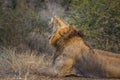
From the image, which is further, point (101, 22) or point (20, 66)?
point (101, 22)

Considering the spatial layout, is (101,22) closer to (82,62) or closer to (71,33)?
(71,33)

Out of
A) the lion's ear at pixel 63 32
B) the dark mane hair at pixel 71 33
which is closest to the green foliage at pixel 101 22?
the dark mane hair at pixel 71 33

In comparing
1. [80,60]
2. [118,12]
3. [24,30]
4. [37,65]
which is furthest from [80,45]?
[24,30]

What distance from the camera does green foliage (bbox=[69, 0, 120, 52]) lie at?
12688 millimetres

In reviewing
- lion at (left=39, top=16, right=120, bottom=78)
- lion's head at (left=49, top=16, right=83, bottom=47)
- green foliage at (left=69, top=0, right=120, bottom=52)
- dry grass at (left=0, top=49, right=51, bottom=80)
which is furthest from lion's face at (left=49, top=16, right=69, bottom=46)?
green foliage at (left=69, top=0, right=120, bottom=52)

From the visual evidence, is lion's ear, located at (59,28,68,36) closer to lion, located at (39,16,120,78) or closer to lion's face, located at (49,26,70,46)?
lion's face, located at (49,26,70,46)

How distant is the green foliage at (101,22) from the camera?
41.6 ft

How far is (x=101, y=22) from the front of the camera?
1287 cm

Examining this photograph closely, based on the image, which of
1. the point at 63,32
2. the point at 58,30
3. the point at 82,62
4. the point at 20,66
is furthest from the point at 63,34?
the point at 20,66

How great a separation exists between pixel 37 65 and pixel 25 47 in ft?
18.9

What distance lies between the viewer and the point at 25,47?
16.5 meters

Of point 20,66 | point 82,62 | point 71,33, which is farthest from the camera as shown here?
point 20,66

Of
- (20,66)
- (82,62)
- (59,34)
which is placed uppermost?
(59,34)

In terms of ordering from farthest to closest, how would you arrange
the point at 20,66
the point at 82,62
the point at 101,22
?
the point at 101,22
the point at 20,66
the point at 82,62
